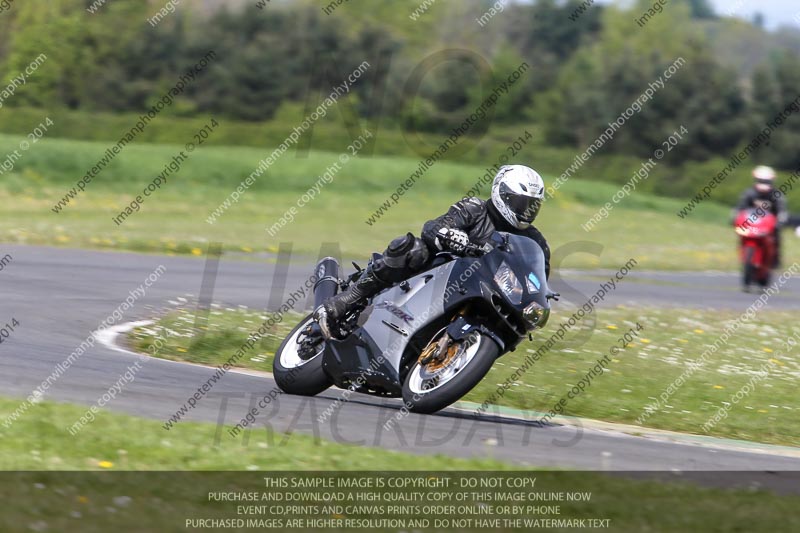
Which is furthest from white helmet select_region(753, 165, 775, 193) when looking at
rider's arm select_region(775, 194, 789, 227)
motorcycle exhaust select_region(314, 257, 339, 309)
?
motorcycle exhaust select_region(314, 257, 339, 309)

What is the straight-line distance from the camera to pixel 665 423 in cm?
1052

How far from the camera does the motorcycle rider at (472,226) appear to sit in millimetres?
8656

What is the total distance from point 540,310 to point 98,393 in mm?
3144

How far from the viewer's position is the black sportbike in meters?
8.29

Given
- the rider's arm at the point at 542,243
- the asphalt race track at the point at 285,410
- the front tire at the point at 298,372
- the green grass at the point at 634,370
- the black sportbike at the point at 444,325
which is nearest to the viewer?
the asphalt race track at the point at 285,410

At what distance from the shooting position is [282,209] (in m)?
40.4

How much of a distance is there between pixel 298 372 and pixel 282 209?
31.3m

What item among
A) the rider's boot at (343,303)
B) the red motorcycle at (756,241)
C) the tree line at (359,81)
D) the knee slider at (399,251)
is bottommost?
the tree line at (359,81)

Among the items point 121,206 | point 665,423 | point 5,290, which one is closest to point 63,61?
point 121,206

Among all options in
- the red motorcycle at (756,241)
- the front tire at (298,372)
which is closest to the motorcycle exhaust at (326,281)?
the front tire at (298,372)

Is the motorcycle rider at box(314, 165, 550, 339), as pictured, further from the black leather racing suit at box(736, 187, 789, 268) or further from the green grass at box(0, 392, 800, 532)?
the black leather racing suit at box(736, 187, 789, 268)

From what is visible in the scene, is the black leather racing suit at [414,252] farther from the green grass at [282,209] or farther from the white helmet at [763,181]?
the green grass at [282,209]

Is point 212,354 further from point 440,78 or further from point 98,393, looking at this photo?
point 440,78

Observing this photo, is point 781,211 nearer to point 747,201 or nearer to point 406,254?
point 747,201
